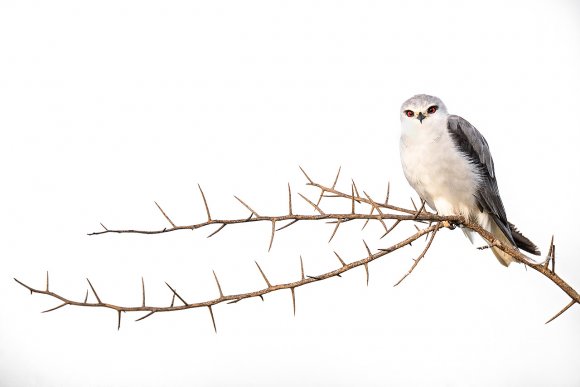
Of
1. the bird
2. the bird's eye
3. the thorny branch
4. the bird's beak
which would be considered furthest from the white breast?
the thorny branch

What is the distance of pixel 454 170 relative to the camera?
5.17 metres

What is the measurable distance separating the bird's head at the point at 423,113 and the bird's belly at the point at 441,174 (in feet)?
0.94

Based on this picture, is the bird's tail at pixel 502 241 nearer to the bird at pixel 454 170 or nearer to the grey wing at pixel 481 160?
the bird at pixel 454 170

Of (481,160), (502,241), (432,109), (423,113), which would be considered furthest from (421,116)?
(502,241)

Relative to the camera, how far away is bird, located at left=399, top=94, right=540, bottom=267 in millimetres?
5148

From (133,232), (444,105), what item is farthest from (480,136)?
(133,232)

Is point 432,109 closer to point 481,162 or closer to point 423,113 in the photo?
point 423,113

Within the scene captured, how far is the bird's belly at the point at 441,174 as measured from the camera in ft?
16.9

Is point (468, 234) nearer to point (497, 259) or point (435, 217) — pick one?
point (497, 259)

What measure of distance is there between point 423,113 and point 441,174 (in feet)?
2.26

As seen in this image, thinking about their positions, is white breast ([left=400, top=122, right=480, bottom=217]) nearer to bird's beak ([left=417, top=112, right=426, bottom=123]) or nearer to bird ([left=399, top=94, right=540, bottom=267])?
bird ([left=399, top=94, right=540, bottom=267])

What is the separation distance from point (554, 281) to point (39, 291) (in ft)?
5.09

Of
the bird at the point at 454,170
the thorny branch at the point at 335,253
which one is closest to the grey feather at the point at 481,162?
the bird at the point at 454,170

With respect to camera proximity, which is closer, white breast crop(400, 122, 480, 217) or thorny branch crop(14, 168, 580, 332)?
thorny branch crop(14, 168, 580, 332)
